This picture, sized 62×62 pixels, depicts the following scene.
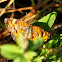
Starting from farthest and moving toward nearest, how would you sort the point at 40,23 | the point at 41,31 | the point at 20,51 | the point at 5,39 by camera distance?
1. the point at 5,39
2. the point at 40,23
3. the point at 41,31
4. the point at 20,51

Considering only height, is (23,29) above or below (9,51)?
above

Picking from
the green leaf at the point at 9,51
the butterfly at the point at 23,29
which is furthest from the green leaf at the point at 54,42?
the green leaf at the point at 9,51

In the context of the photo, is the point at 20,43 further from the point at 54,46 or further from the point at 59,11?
the point at 59,11

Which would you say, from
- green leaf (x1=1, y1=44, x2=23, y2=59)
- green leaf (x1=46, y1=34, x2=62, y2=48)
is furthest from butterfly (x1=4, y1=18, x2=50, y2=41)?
green leaf (x1=1, y1=44, x2=23, y2=59)

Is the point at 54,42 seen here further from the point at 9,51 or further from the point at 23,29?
the point at 9,51

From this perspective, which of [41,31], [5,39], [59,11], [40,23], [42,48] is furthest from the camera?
[59,11]

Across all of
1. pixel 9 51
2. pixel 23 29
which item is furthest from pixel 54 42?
pixel 9 51

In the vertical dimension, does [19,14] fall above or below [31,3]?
below

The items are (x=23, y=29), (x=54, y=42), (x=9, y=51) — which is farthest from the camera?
(x=23, y=29)

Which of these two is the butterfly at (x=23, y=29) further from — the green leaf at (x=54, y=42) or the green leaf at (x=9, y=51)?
the green leaf at (x=9, y=51)

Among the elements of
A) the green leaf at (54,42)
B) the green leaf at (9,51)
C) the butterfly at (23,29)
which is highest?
the butterfly at (23,29)

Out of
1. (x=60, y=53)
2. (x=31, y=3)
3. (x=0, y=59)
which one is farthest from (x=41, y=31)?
(x=31, y=3)
